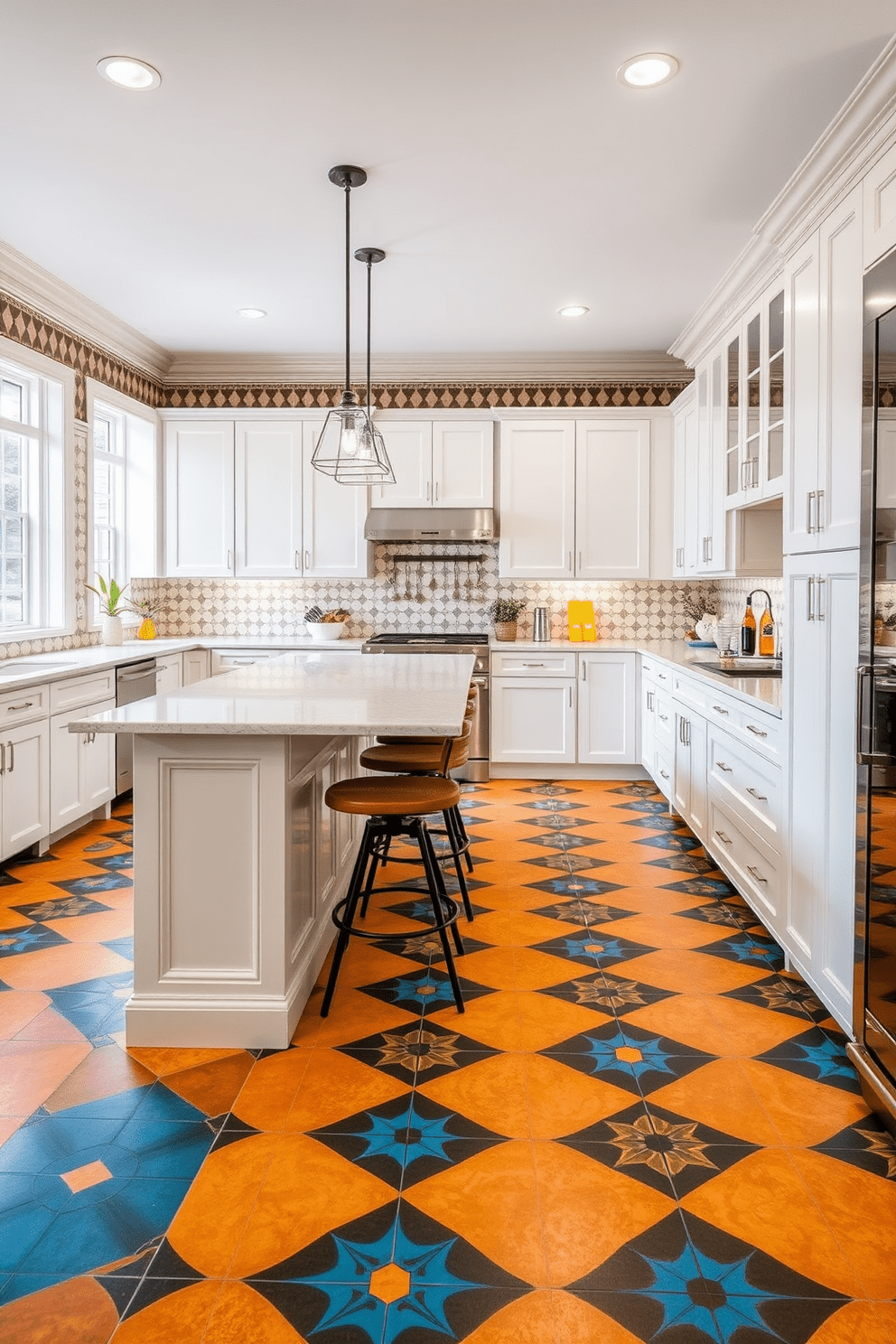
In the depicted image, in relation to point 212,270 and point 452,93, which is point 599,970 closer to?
point 452,93

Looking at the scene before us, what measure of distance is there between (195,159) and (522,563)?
331 cm

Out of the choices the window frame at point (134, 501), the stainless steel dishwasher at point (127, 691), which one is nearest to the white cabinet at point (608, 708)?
the stainless steel dishwasher at point (127, 691)

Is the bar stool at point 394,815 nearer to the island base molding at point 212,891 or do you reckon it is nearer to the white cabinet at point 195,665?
the island base molding at point 212,891

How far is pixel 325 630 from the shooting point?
636 centimetres

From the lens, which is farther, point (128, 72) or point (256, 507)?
point (256, 507)

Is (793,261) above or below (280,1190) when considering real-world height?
above

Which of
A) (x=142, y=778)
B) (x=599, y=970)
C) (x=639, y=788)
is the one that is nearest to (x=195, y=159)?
(x=142, y=778)

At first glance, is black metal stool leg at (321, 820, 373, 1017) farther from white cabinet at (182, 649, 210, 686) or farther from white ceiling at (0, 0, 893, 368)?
white cabinet at (182, 649, 210, 686)

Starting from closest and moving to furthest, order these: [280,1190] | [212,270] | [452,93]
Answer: [280,1190], [452,93], [212,270]

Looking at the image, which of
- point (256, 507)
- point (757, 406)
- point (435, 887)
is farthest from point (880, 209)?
point (256, 507)

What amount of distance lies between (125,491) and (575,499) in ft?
9.97

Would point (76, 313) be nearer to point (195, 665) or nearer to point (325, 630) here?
point (195, 665)

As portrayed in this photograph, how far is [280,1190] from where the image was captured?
73.7 inches

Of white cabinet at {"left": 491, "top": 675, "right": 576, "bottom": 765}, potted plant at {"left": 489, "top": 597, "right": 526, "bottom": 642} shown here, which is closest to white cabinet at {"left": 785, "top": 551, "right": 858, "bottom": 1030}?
white cabinet at {"left": 491, "top": 675, "right": 576, "bottom": 765}
